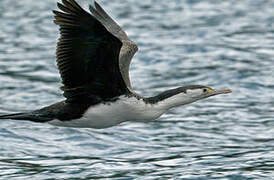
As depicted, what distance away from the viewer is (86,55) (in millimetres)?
8820

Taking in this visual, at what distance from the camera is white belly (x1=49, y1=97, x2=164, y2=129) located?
Result: 9320 mm

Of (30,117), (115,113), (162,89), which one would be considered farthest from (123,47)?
(162,89)

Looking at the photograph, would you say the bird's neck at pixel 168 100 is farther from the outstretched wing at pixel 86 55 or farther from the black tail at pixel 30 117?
the black tail at pixel 30 117

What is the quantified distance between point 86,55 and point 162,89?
21.1ft

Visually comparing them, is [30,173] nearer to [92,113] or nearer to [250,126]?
[92,113]

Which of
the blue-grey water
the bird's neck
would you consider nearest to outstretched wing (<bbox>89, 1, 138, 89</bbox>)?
the bird's neck

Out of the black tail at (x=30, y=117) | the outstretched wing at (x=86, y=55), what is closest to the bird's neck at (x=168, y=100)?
the outstretched wing at (x=86, y=55)

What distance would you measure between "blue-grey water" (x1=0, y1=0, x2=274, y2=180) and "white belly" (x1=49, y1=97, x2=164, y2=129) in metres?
0.71

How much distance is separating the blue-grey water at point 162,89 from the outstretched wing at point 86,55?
114 cm

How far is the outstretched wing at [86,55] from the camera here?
8461 millimetres

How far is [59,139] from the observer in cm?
1182

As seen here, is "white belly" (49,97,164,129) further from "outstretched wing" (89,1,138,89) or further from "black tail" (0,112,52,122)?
"outstretched wing" (89,1,138,89)

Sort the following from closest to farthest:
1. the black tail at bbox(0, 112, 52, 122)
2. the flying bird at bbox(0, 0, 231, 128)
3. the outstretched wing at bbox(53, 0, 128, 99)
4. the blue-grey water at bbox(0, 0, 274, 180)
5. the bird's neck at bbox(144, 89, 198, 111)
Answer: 1. the outstretched wing at bbox(53, 0, 128, 99)
2. the flying bird at bbox(0, 0, 231, 128)
3. the black tail at bbox(0, 112, 52, 122)
4. the bird's neck at bbox(144, 89, 198, 111)
5. the blue-grey water at bbox(0, 0, 274, 180)

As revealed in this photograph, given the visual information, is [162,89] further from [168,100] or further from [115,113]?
[115,113]
